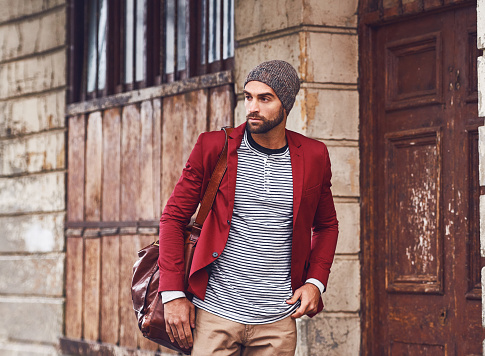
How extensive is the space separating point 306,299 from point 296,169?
55 centimetres

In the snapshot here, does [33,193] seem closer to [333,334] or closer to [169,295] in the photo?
[333,334]

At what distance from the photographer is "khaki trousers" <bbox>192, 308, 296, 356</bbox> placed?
3.22 m

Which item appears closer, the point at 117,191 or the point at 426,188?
the point at 426,188

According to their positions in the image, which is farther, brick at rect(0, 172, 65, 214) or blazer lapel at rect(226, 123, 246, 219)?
brick at rect(0, 172, 65, 214)

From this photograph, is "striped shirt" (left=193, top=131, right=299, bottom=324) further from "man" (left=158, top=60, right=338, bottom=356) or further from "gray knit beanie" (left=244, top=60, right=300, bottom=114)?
"gray knit beanie" (left=244, top=60, right=300, bottom=114)

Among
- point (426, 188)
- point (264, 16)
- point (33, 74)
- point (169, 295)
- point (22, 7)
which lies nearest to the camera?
point (169, 295)

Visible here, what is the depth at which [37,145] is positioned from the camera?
319 inches

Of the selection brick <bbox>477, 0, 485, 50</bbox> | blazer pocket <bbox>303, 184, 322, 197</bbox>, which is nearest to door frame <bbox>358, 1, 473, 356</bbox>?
brick <bbox>477, 0, 485, 50</bbox>

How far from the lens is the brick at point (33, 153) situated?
788 cm

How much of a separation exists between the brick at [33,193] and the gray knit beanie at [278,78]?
486 centimetres

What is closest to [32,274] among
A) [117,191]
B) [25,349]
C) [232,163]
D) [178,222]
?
[25,349]

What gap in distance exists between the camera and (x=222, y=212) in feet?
10.7

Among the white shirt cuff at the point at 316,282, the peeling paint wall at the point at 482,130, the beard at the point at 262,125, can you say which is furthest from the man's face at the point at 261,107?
the peeling paint wall at the point at 482,130

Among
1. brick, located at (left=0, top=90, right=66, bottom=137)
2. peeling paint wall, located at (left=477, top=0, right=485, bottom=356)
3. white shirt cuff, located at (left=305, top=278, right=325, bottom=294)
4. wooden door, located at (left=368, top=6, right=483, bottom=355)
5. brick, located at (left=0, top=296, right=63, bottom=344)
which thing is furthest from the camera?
brick, located at (left=0, top=90, right=66, bottom=137)
